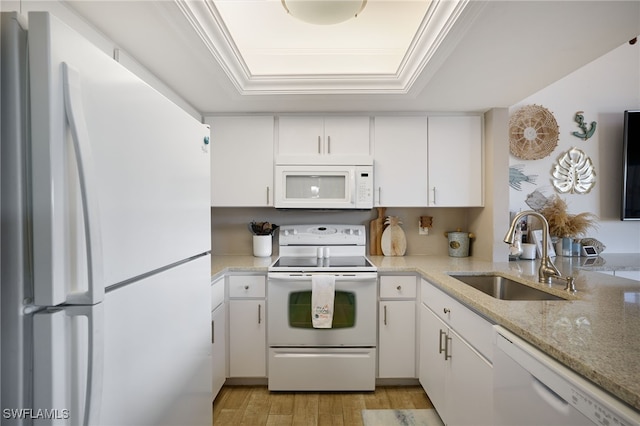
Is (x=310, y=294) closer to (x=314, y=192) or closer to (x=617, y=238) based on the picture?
(x=314, y=192)

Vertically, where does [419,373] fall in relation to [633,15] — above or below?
below

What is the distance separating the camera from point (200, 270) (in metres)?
1.27

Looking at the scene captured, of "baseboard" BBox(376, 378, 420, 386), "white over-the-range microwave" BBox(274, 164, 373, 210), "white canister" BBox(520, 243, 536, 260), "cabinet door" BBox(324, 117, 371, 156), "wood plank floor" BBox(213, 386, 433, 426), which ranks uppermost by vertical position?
"cabinet door" BBox(324, 117, 371, 156)

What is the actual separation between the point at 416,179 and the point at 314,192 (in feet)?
2.81

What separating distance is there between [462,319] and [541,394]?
0.63 meters

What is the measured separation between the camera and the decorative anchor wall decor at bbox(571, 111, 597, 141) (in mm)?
2758

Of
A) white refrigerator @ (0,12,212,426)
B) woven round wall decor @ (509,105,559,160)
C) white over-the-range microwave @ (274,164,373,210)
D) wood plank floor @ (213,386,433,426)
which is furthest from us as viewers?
woven round wall decor @ (509,105,559,160)

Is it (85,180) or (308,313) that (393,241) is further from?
(85,180)

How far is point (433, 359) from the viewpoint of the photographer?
1942mm

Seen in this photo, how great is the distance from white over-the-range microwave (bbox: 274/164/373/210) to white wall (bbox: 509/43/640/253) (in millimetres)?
1416

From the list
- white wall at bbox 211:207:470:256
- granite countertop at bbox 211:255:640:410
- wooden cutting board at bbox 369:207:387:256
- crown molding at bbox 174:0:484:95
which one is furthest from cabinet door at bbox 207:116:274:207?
wooden cutting board at bbox 369:207:387:256

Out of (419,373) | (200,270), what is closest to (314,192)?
(200,270)

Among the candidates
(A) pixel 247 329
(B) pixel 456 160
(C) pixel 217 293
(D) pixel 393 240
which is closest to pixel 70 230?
(C) pixel 217 293

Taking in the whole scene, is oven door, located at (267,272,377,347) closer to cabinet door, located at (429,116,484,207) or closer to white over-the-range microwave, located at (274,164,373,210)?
white over-the-range microwave, located at (274,164,373,210)
